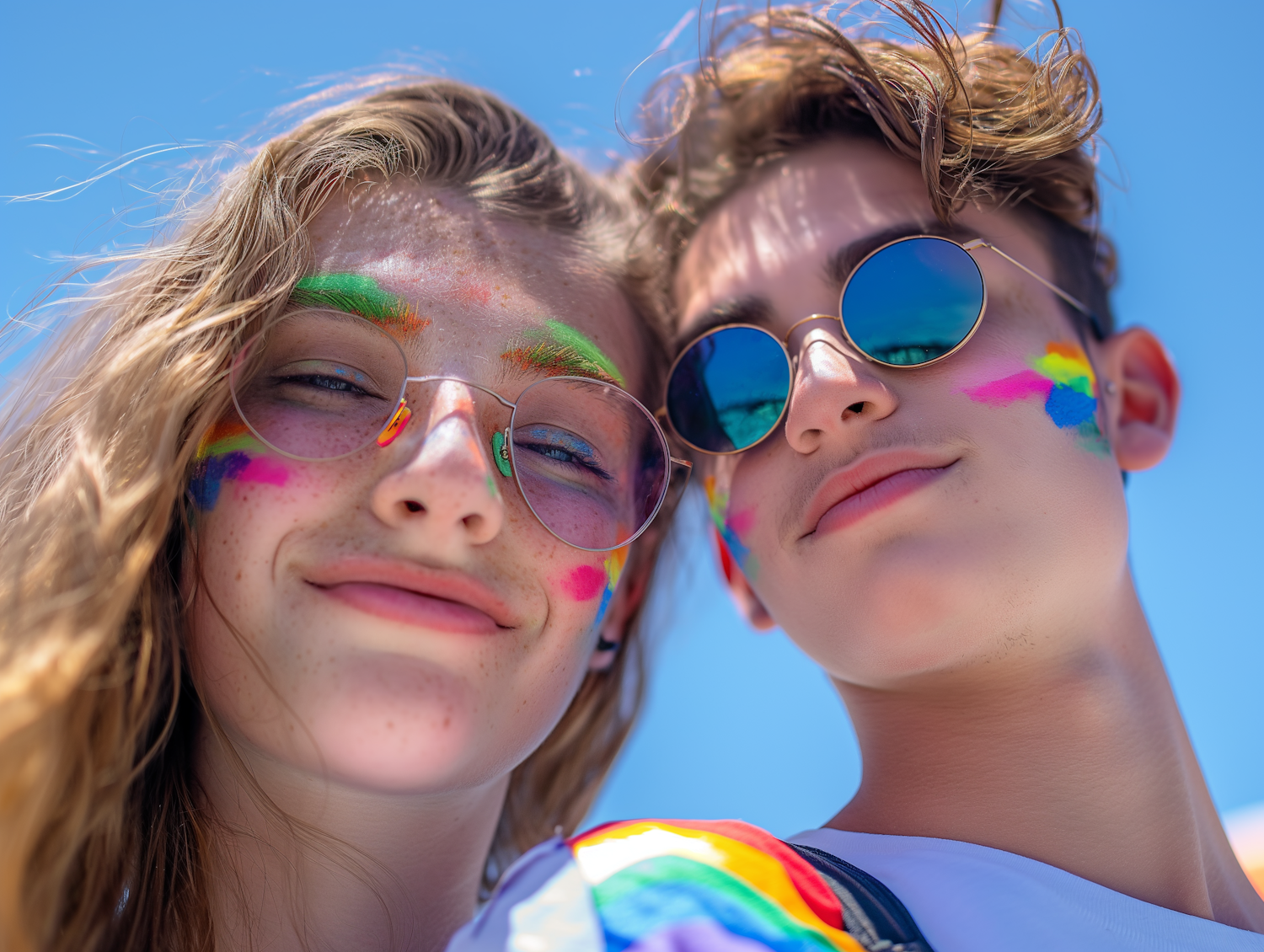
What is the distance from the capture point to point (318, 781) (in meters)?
1.71

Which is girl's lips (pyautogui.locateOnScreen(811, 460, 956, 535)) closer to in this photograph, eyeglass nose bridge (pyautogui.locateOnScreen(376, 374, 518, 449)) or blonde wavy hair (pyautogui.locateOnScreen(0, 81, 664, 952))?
eyeglass nose bridge (pyautogui.locateOnScreen(376, 374, 518, 449))

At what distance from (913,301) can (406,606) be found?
138 cm

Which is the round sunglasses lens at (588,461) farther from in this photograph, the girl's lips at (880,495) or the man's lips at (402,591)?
the girl's lips at (880,495)

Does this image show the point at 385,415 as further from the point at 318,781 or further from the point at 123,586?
the point at 318,781

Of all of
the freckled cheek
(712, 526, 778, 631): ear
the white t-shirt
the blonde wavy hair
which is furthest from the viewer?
(712, 526, 778, 631): ear

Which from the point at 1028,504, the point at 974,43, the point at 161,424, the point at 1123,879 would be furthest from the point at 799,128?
the point at 1123,879

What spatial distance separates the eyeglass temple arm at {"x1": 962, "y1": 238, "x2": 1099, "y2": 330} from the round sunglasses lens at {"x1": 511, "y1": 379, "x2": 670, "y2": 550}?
0.96m

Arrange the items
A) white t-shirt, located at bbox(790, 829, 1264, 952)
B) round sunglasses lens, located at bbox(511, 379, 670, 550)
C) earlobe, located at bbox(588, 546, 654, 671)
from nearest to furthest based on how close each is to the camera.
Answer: white t-shirt, located at bbox(790, 829, 1264, 952), round sunglasses lens, located at bbox(511, 379, 670, 550), earlobe, located at bbox(588, 546, 654, 671)

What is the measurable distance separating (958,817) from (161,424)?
1.86m

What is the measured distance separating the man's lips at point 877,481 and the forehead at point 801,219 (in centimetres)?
47

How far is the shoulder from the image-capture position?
1.24 metres

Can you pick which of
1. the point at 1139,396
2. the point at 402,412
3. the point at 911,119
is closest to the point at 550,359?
the point at 402,412

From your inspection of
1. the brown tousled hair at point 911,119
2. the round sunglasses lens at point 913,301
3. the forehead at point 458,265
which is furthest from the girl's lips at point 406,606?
the brown tousled hair at point 911,119

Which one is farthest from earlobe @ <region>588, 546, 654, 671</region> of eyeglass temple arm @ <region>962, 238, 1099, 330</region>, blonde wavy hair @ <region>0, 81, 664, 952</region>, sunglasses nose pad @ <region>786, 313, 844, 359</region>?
eyeglass temple arm @ <region>962, 238, 1099, 330</region>
